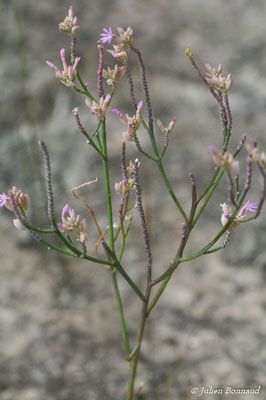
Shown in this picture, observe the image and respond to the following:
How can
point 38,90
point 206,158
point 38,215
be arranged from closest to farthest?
point 38,215, point 206,158, point 38,90

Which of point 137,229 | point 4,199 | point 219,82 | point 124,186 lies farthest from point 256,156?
point 137,229

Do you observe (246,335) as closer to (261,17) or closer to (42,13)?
(261,17)

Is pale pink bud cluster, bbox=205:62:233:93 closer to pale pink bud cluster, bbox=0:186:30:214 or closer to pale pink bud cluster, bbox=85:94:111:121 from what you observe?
pale pink bud cluster, bbox=85:94:111:121

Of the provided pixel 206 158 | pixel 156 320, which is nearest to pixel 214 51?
pixel 206 158

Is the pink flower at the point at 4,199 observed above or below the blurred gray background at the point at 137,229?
below

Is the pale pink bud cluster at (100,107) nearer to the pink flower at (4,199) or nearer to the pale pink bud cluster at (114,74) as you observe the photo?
the pale pink bud cluster at (114,74)

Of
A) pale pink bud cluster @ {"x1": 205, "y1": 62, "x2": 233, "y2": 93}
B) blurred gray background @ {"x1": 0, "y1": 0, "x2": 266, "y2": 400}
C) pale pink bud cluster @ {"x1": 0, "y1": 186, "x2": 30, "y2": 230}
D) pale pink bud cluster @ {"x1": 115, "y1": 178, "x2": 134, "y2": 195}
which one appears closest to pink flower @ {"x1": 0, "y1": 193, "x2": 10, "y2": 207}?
pale pink bud cluster @ {"x1": 0, "y1": 186, "x2": 30, "y2": 230}

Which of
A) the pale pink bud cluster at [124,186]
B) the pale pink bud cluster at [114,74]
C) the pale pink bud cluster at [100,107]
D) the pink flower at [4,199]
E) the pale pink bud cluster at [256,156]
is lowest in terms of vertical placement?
the pale pink bud cluster at [256,156]

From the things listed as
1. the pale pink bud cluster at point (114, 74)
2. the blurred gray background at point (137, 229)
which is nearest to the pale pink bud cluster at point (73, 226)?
the pale pink bud cluster at point (114, 74)
